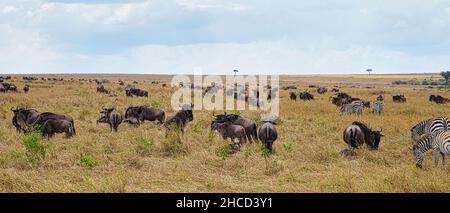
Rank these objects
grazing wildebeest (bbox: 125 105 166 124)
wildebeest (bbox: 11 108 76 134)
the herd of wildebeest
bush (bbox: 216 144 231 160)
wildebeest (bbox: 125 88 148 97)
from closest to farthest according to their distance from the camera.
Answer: the herd of wildebeest → bush (bbox: 216 144 231 160) → wildebeest (bbox: 11 108 76 134) → grazing wildebeest (bbox: 125 105 166 124) → wildebeest (bbox: 125 88 148 97)

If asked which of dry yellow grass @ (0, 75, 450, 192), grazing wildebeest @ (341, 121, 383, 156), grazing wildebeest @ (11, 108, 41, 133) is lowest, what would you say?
dry yellow grass @ (0, 75, 450, 192)

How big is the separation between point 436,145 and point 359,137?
9.15ft

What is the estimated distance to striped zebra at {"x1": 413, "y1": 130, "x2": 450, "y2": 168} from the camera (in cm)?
1092

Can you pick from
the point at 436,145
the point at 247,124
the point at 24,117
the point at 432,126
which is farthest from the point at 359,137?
the point at 24,117

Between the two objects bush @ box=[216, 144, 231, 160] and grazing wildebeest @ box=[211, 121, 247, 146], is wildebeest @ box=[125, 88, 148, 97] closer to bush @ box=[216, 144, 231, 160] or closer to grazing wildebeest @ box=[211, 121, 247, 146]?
grazing wildebeest @ box=[211, 121, 247, 146]

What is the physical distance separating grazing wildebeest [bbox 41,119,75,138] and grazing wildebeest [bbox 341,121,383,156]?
9.32 metres

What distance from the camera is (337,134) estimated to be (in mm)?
17625

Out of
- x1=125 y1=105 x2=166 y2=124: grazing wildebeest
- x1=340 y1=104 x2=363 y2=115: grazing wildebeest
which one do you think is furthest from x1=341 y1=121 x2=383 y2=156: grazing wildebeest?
x1=340 y1=104 x2=363 y2=115: grazing wildebeest

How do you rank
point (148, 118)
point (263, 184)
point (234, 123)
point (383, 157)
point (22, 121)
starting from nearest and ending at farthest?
1. point (263, 184)
2. point (383, 157)
3. point (234, 123)
4. point (22, 121)
5. point (148, 118)

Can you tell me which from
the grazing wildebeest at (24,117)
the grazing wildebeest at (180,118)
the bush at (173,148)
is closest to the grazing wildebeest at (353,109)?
the grazing wildebeest at (180,118)
